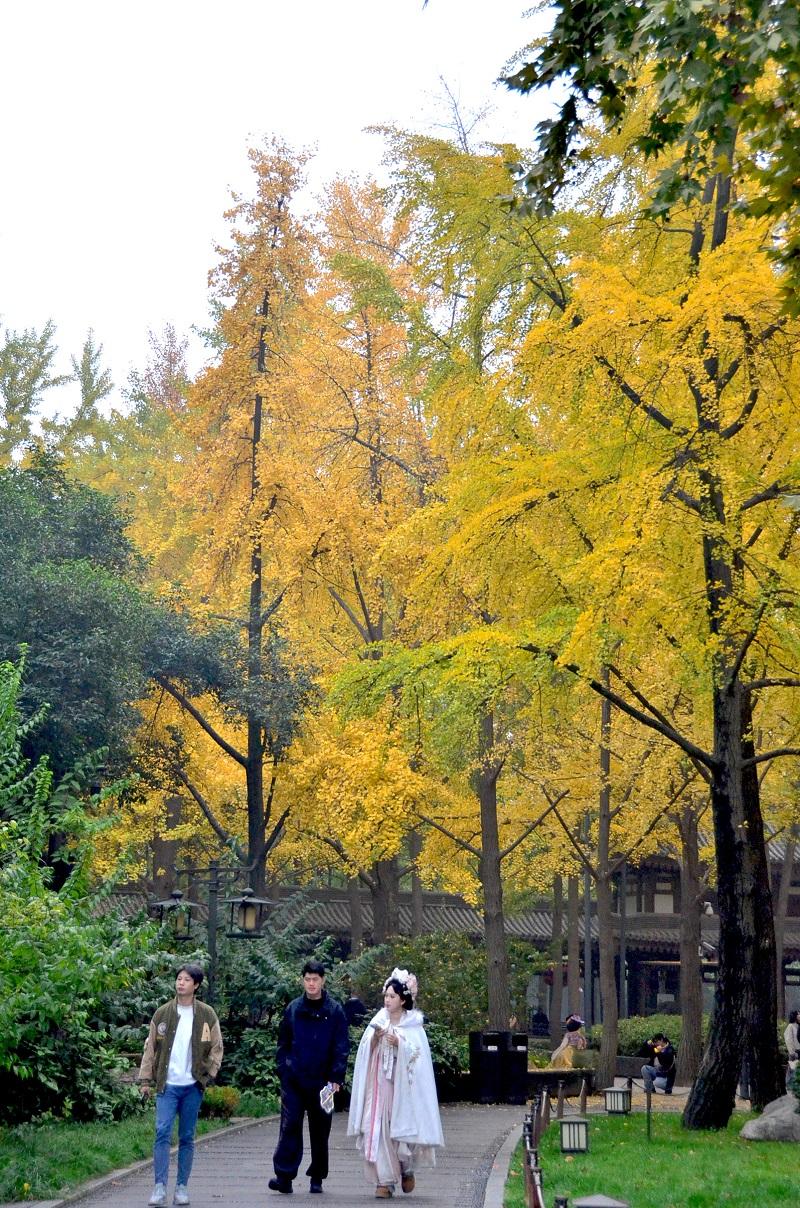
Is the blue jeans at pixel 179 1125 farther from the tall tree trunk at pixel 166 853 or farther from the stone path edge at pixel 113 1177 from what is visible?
the tall tree trunk at pixel 166 853

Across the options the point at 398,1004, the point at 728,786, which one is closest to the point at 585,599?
the point at 728,786

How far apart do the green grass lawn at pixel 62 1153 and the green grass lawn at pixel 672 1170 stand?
328 centimetres

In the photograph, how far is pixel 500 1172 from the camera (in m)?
12.4

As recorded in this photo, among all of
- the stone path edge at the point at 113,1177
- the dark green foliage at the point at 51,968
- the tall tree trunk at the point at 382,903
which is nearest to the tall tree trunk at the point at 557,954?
the tall tree trunk at the point at 382,903

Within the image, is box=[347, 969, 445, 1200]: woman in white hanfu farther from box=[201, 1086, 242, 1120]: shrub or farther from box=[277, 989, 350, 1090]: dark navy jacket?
box=[201, 1086, 242, 1120]: shrub

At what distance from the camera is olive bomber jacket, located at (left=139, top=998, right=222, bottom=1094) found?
33.1ft

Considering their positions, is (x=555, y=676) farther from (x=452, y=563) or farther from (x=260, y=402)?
(x=260, y=402)

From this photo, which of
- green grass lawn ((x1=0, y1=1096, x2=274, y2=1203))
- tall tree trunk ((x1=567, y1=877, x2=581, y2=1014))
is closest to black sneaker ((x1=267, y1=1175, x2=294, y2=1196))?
green grass lawn ((x1=0, y1=1096, x2=274, y2=1203))

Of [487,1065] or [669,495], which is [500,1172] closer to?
[669,495]

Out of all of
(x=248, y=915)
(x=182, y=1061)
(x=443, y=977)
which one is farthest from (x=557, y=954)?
(x=182, y=1061)

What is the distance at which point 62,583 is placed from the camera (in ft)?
82.3

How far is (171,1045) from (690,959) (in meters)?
19.7

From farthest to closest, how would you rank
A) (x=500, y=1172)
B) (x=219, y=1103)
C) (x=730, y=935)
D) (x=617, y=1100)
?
(x=617, y=1100)
(x=219, y=1103)
(x=730, y=935)
(x=500, y=1172)

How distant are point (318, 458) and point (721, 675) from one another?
569 inches
